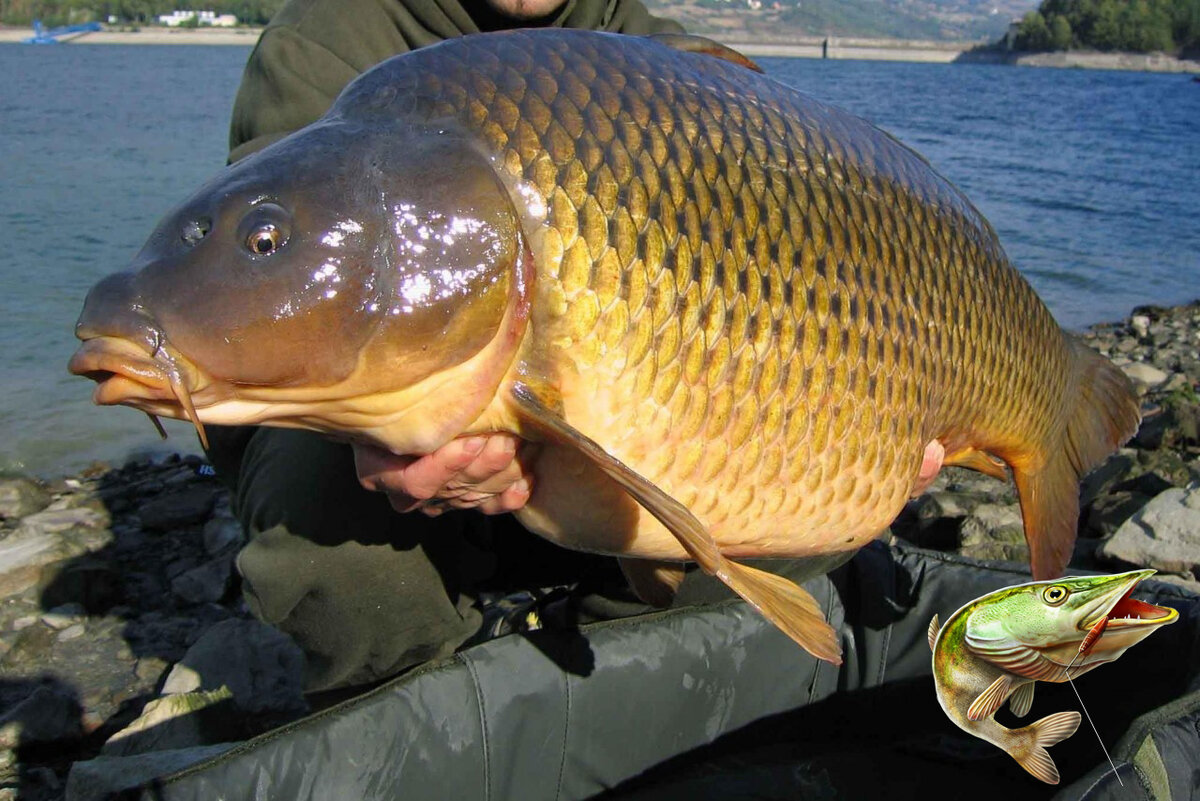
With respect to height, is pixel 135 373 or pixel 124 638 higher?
pixel 135 373

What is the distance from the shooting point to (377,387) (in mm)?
1121

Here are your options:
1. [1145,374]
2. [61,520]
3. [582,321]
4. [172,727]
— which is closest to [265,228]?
[582,321]

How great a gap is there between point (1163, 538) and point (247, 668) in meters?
1.97

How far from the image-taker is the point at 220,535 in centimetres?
282

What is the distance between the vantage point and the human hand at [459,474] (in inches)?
50.6

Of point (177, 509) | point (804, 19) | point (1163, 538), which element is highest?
point (1163, 538)

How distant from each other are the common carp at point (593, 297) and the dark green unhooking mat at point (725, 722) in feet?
1.41

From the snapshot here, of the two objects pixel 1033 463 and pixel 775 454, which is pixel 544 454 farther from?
pixel 1033 463

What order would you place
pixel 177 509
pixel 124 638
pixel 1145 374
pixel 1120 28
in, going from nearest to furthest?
1. pixel 124 638
2. pixel 177 509
3. pixel 1145 374
4. pixel 1120 28

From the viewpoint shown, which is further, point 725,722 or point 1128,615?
point 725,722

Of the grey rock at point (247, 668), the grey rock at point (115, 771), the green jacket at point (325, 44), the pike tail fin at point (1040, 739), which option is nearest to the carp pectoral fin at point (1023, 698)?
the pike tail fin at point (1040, 739)

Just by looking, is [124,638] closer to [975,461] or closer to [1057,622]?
[975,461]

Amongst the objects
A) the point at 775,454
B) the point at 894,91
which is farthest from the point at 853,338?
the point at 894,91

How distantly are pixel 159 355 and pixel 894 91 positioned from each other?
90.9ft
